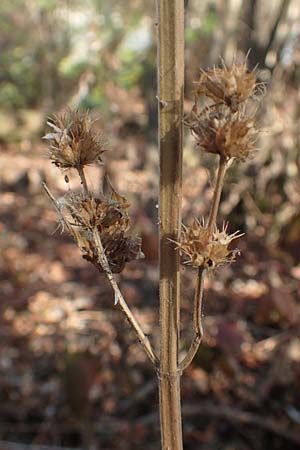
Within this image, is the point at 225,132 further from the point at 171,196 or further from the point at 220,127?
the point at 171,196

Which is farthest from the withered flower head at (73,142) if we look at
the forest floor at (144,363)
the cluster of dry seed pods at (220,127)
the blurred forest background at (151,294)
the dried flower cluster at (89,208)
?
the forest floor at (144,363)

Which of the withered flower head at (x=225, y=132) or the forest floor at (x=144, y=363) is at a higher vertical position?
the withered flower head at (x=225, y=132)

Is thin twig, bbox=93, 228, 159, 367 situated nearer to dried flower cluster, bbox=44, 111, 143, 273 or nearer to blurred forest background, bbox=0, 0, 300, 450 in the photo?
dried flower cluster, bbox=44, 111, 143, 273

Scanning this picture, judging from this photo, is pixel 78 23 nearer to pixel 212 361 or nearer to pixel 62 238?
pixel 62 238

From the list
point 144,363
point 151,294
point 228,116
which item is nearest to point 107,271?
point 228,116

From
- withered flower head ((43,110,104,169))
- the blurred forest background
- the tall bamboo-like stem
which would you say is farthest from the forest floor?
withered flower head ((43,110,104,169))

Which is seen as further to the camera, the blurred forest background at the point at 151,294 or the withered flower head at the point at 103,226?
the blurred forest background at the point at 151,294

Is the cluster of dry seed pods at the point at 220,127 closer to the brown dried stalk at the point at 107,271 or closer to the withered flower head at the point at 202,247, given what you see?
the withered flower head at the point at 202,247

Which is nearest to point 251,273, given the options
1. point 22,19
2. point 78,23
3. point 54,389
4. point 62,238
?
point 54,389
